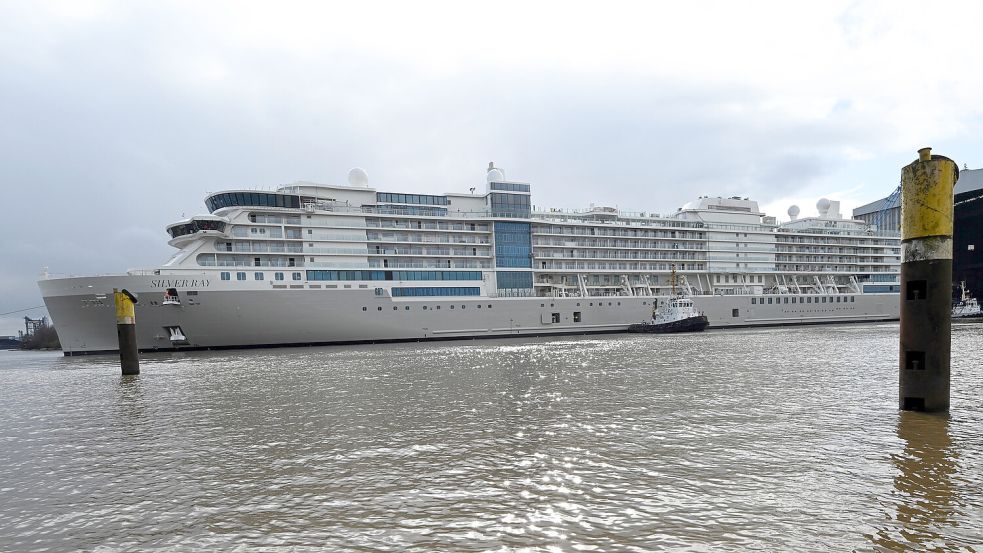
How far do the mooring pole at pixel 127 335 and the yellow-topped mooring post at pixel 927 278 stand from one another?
3080 centimetres

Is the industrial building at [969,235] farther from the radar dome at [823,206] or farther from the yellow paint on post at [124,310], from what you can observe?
the yellow paint on post at [124,310]

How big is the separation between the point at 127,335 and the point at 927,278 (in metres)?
32.1

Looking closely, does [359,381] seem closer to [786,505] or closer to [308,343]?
[786,505]

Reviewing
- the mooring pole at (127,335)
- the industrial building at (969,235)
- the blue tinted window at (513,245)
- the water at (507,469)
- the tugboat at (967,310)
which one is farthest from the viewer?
the industrial building at (969,235)

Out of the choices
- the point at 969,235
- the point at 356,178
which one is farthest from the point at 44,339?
the point at 969,235

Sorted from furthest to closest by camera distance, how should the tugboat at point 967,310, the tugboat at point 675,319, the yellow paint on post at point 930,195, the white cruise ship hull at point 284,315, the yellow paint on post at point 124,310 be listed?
the tugboat at point 967,310 < the tugboat at point 675,319 < the white cruise ship hull at point 284,315 < the yellow paint on post at point 124,310 < the yellow paint on post at point 930,195

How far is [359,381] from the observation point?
20281 millimetres

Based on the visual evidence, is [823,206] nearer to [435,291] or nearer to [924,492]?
[435,291]

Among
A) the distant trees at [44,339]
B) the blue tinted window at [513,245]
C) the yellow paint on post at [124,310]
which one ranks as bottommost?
the distant trees at [44,339]

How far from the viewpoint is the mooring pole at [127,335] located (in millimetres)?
25484

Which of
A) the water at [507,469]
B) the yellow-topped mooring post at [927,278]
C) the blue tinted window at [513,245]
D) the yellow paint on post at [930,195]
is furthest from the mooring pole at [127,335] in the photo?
the blue tinted window at [513,245]

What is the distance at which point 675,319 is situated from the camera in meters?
52.8

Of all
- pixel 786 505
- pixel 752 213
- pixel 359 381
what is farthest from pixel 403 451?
pixel 752 213

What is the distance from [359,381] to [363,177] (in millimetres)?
33225
